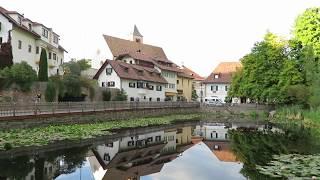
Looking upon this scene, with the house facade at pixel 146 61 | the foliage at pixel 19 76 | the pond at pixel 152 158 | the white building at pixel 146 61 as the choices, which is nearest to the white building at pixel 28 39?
the foliage at pixel 19 76

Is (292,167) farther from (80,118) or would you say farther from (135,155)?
(80,118)

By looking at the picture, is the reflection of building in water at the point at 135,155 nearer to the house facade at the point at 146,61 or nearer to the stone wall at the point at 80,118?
the stone wall at the point at 80,118

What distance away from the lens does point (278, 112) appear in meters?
63.4

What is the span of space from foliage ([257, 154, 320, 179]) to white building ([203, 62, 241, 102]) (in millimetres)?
71464

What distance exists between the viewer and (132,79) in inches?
2621

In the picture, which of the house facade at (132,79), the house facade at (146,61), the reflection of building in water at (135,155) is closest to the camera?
the reflection of building in water at (135,155)

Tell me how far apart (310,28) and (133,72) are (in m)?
29.9

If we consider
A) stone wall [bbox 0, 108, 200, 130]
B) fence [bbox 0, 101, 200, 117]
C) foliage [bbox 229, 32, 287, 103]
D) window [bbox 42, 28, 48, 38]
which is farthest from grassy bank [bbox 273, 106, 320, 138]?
window [bbox 42, 28, 48, 38]

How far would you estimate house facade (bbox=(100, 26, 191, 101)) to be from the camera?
250 ft

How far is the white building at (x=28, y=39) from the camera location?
1858 inches

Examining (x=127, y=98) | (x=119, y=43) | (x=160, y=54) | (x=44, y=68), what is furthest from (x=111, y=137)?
(x=160, y=54)

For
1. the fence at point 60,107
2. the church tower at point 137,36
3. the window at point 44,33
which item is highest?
the church tower at point 137,36

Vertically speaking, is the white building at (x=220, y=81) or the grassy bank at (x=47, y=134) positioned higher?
the white building at (x=220, y=81)

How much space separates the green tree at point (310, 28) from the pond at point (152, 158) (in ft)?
88.7
